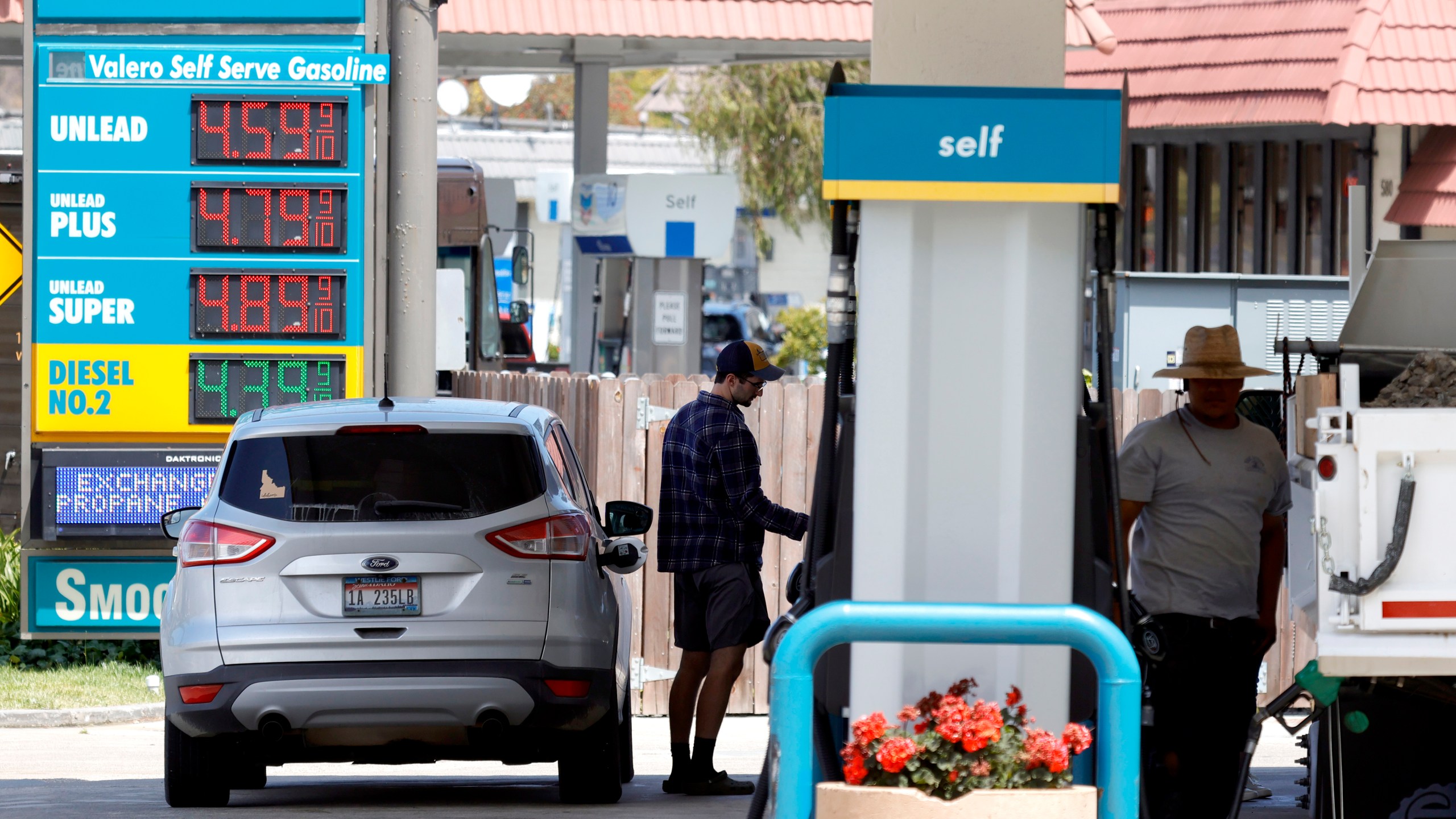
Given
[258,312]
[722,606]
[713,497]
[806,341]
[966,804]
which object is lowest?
[966,804]

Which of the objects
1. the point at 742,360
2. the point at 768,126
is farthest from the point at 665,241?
the point at 768,126

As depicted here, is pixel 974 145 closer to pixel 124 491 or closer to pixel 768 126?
pixel 124 491

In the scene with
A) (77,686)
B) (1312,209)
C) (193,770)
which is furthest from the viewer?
(1312,209)

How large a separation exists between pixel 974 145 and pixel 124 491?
24.8ft

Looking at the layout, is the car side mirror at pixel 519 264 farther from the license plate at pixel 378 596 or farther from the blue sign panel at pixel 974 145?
the blue sign panel at pixel 974 145

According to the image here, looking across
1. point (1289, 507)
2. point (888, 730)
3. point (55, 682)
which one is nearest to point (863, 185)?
point (888, 730)

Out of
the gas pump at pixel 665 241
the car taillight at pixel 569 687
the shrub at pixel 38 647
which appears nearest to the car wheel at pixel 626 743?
the car taillight at pixel 569 687

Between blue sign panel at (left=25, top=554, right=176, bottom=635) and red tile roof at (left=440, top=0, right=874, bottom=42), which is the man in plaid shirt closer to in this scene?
blue sign panel at (left=25, top=554, right=176, bottom=635)

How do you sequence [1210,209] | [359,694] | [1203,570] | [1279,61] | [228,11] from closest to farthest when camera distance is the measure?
[1203,570]
[359,694]
[228,11]
[1279,61]
[1210,209]

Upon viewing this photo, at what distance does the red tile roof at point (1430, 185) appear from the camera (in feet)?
61.5

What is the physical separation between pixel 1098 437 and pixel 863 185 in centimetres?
113

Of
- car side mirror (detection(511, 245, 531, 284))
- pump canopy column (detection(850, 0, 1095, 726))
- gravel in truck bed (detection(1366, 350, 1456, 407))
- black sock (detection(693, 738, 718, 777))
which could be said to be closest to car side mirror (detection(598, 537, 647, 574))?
black sock (detection(693, 738, 718, 777))

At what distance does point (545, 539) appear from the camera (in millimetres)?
8344

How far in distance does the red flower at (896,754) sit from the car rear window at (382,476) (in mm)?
3012
